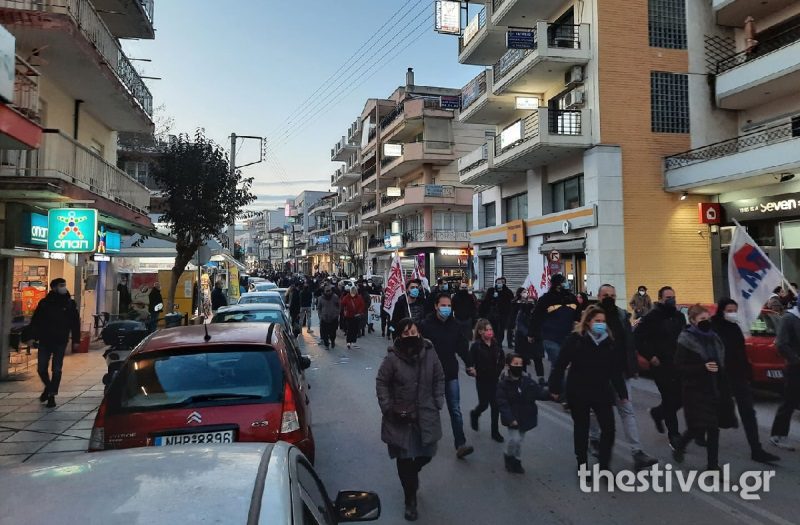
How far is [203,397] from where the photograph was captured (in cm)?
408

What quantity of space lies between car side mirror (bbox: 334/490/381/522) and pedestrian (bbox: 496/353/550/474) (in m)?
3.40

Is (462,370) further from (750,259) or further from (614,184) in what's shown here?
(614,184)

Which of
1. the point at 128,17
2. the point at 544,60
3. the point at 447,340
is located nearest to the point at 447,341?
the point at 447,340

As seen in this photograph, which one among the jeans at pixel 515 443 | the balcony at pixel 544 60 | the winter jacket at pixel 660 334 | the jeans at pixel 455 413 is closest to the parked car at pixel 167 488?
the jeans at pixel 515 443

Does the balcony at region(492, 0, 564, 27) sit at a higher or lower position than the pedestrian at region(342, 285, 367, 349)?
higher

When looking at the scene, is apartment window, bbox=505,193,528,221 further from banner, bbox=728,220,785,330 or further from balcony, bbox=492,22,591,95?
banner, bbox=728,220,785,330

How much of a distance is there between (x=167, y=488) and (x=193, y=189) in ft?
50.8

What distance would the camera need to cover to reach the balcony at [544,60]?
19.1 meters

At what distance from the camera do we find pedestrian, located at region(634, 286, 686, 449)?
6441 mm

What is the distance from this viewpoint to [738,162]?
16250 mm

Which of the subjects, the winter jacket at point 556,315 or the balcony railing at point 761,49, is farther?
the balcony railing at point 761,49

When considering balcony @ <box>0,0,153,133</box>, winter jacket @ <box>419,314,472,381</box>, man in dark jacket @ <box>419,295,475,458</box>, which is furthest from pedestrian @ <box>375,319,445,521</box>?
balcony @ <box>0,0,153,133</box>

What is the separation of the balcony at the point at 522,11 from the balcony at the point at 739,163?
7.65 meters

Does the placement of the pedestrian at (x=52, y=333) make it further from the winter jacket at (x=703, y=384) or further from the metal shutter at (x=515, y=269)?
the metal shutter at (x=515, y=269)
